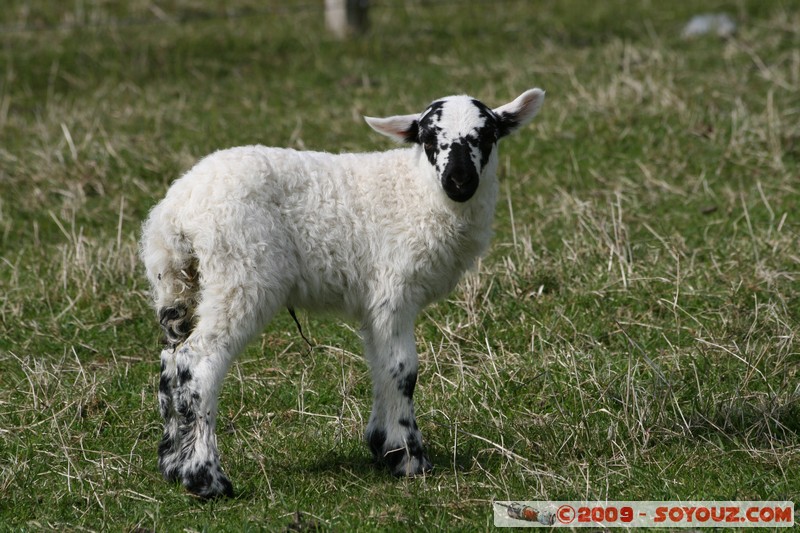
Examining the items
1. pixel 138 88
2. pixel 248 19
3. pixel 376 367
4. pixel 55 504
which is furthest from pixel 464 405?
pixel 248 19

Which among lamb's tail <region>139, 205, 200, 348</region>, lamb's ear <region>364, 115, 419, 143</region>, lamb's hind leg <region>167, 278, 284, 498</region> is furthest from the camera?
lamb's ear <region>364, 115, 419, 143</region>

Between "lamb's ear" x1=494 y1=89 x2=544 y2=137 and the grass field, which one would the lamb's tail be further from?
"lamb's ear" x1=494 y1=89 x2=544 y2=137

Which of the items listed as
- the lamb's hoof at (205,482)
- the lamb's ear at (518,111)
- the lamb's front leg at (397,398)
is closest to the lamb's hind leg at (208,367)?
the lamb's hoof at (205,482)

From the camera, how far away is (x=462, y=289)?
7133mm

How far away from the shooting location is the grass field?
17.2 ft

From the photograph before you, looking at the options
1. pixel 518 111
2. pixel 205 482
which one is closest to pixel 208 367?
pixel 205 482

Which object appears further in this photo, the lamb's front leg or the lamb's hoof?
the lamb's front leg

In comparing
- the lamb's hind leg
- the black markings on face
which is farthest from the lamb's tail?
the black markings on face

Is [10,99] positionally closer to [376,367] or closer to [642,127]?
[642,127]

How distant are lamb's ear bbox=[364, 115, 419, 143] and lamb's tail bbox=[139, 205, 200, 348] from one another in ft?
3.75

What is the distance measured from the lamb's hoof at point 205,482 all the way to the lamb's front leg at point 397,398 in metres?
0.84

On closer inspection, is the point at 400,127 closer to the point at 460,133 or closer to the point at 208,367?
the point at 460,133

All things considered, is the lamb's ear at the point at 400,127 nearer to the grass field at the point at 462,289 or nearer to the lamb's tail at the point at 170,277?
the lamb's tail at the point at 170,277

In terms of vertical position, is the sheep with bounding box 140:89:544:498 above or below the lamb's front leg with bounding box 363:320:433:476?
above
